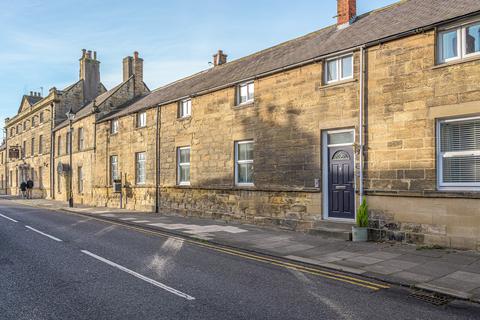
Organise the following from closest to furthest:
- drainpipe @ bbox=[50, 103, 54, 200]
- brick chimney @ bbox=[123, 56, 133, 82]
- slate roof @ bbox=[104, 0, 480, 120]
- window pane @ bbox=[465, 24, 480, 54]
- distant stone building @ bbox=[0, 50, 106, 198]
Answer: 1. window pane @ bbox=[465, 24, 480, 54]
2. slate roof @ bbox=[104, 0, 480, 120]
3. brick chimney @ bbox=[123, 56, 133, 82]
4. drainpipe @ bbox=[50, 103, 54, 200]
5. distant stone building @ bbox=[0, 50, 106, 198]

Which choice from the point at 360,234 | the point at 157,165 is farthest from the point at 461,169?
the point at 157,165

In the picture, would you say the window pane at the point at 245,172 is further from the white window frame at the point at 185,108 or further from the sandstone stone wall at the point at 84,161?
the sandstone stone wall at the point at 84,161

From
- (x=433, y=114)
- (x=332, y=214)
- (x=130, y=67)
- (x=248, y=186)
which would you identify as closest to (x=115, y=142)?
(x=130, y=67)

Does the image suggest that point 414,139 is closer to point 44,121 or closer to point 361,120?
point 361,120

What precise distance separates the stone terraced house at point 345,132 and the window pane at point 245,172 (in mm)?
56

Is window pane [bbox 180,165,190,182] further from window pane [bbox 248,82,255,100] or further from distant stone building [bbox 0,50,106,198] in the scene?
distant stone building [bbox 0,50,106,198]

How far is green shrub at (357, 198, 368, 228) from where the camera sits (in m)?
10.6

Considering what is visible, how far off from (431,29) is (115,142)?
19.9 meters

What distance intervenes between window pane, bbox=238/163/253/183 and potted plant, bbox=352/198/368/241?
529 cm

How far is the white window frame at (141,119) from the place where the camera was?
21.9 m

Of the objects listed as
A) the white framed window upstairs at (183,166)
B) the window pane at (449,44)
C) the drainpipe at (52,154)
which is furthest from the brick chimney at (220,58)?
the drainpipe at (52,154)

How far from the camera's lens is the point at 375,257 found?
28.1 ft

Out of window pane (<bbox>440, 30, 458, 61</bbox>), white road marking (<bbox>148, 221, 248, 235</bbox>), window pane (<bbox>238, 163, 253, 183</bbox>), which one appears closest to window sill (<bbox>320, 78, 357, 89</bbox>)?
window pane (<bbox>440, 30, 458, 61</bbox>)

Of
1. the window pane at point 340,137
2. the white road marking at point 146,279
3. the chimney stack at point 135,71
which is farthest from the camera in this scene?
the chimney stack at point 135,71
